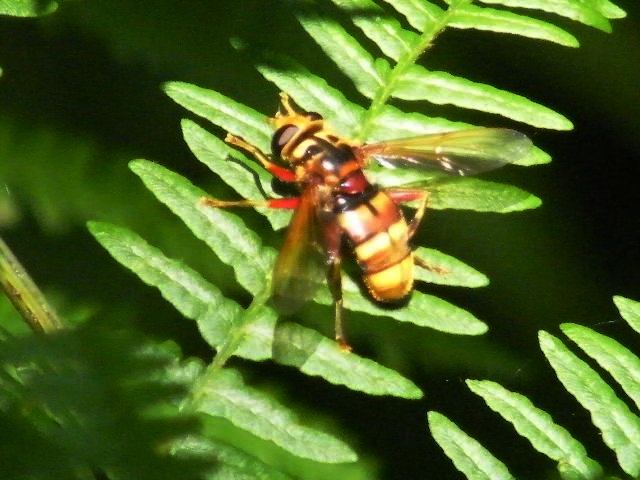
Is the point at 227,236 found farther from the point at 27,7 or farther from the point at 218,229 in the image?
the point at 27,7

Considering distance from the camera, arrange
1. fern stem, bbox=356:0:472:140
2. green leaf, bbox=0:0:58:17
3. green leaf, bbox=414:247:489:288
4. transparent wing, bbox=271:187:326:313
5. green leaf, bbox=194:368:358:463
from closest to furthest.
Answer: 1. green leaf, bbox=194:368:358:463
2. green leaf, bbox=0:0:58:17
3. transparent wing, bbox=271:187:326:313
4. green leaf, bbox=414:247:489:288
5. fern stem, bbox=356:0:472:140

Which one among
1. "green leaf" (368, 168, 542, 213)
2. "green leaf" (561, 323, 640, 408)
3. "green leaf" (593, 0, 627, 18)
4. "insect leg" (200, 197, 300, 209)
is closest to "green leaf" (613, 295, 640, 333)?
"green leaf" (561, 323, 640, 408)

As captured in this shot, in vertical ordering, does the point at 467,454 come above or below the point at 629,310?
below

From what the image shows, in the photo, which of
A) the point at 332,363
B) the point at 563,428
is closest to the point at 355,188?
the point at 332,363

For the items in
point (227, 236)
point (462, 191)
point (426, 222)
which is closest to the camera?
point (227, 236)

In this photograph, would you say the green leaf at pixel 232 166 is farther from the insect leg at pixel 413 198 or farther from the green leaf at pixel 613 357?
the green leaf at pixel 613 357

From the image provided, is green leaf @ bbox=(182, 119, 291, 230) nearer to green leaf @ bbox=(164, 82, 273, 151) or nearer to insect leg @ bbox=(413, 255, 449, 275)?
green leaf @ bbox=(164, 82, 273, 151)

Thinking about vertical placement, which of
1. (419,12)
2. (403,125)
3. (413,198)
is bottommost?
(413,198)
